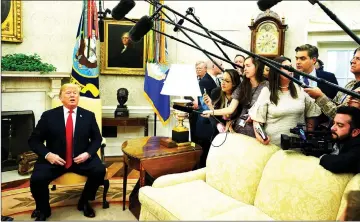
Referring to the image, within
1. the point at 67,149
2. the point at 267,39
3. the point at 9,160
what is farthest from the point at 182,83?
the point at 9,160

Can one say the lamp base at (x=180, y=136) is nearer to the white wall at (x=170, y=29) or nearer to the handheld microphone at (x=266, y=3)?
the handheld microphone at (x=266, y=3)

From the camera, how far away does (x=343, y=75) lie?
3.71m

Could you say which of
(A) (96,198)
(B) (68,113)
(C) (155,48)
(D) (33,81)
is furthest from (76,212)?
(C) (155,48)

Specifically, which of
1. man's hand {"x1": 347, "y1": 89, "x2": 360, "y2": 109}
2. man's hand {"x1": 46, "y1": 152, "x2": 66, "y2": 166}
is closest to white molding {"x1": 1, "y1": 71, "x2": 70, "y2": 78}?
man's hand {"x1": 46, "y1": 152, "x2": 66, "y2": 166}

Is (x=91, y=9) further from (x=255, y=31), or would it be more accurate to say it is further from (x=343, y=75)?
(x=343, y=75)

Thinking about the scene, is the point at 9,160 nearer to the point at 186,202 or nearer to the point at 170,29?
the point at 170,29

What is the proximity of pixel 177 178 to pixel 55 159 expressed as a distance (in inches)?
38.5

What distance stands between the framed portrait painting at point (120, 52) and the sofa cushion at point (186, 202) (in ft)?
8.33

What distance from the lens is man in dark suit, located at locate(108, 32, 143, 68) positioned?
4.24 metres

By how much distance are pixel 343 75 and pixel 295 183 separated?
2575 millimetres

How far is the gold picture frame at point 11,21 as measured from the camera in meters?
3.70

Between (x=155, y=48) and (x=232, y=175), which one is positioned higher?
(x=155, y=48)

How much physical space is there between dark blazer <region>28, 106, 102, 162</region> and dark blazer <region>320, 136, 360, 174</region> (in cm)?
180

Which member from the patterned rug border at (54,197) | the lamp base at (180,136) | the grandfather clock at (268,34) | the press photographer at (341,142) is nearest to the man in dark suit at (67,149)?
the patterned rug border at (54,197)
